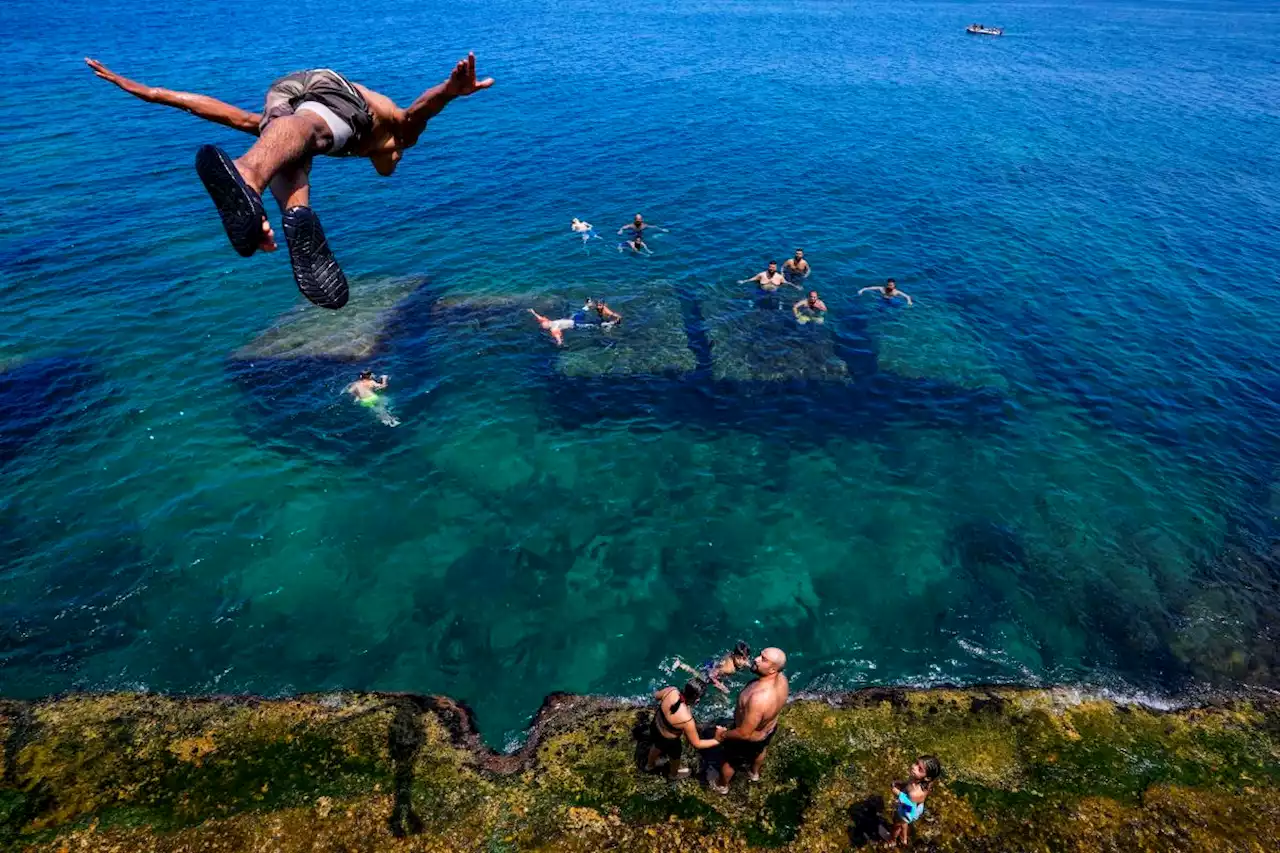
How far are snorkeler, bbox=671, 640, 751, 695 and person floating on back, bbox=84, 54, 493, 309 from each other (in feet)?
30.6

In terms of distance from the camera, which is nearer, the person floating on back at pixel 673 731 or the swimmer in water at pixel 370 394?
the person floating on back at pixel 673 731

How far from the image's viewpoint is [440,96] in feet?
22.5

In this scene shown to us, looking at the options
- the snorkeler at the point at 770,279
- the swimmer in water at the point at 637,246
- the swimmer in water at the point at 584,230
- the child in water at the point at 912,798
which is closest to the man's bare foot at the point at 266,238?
the child in water at the point at 912,798

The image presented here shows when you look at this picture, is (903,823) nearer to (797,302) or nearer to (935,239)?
(797,302)

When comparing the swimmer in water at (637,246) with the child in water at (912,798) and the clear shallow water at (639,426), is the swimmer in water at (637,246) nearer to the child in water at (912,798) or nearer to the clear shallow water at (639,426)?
the clear shallow water at (639,426)

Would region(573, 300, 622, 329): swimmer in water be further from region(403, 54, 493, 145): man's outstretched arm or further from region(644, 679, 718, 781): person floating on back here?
region(403, 54, 493, 145): man's outstretched arm

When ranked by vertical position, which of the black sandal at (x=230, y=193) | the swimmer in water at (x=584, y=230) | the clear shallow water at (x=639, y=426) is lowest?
the clear shallow water at (x=639, y=426)

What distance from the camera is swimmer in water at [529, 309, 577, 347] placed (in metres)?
25.4

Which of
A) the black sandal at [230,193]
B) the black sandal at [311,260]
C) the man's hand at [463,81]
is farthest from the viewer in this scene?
the man's hand at [463,81]

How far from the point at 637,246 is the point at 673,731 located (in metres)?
26.6

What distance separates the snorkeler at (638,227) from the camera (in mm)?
32531

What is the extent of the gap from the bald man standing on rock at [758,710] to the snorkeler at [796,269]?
75.1 feet

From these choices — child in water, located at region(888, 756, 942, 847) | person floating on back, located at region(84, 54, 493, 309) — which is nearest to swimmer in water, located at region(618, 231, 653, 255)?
person floating on back, located at region(84, 54, 493, 309)

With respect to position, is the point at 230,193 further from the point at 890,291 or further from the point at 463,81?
the point at 890,291
